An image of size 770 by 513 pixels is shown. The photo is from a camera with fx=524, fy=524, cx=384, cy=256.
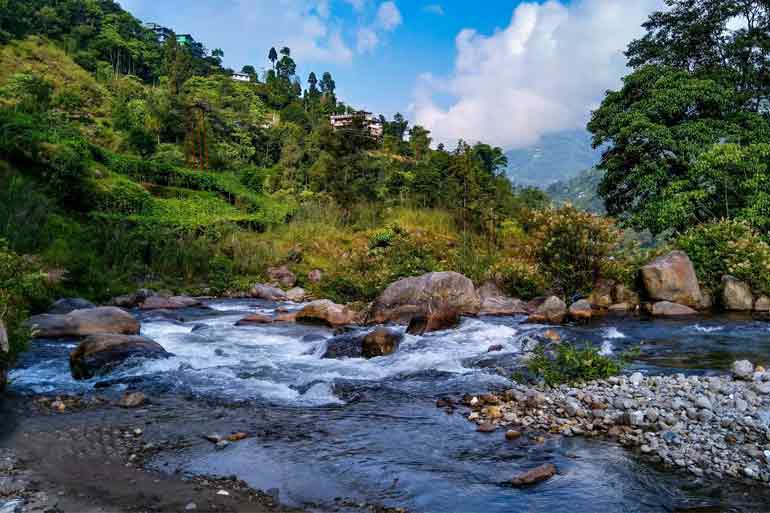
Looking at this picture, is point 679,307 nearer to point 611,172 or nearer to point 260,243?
point 611,172

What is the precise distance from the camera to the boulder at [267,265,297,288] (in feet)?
72.5

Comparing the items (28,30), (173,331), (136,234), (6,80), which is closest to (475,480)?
(173,331)

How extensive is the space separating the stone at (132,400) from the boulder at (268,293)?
13.0 meters

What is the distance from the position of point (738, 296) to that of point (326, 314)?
458 inches

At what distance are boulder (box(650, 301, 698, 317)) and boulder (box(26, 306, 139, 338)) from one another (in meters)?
13.2

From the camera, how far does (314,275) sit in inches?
904

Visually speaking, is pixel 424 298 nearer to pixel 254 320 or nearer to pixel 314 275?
pixel 254 320

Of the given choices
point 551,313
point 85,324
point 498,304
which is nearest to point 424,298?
point 498,304

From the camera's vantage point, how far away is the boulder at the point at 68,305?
1317cm

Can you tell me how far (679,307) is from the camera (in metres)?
14.4

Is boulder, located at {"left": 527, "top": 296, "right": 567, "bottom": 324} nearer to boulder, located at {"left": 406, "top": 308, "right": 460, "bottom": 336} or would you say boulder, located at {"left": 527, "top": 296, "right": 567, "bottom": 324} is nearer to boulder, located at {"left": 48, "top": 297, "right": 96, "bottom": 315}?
boulder, located at {"left": 406, "top": 308, "right": 460, "bottom": 336}

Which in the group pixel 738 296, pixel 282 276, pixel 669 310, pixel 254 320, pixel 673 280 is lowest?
pixel 254 320

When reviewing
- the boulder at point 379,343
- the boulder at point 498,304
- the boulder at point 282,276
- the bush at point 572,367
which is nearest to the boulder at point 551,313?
the boulder at point 498,304

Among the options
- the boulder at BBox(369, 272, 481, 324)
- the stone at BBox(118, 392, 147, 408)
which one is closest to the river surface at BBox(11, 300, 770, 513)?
the stone at BBox(118, 392, 147, 408)
